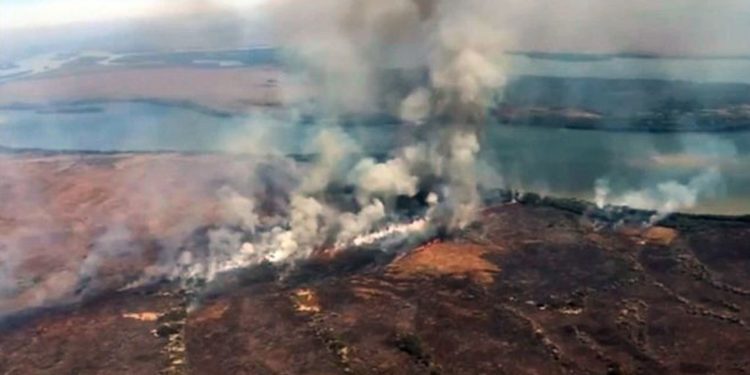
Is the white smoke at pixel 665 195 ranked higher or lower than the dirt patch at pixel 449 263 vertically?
higher

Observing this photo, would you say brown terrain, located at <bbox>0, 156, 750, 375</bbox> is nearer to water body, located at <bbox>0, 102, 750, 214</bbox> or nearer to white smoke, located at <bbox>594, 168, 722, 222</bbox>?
white smoke, located at <bbox>594, 168, 722, 222</bbox>

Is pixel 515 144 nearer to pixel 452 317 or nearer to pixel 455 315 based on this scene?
pixel 455 315

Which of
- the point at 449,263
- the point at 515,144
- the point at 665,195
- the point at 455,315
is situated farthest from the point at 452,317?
the point at 515,144

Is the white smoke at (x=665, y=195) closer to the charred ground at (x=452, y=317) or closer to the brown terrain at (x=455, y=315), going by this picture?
the brown terrain at (x=455, y=315)

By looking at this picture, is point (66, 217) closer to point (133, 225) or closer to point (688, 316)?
point (133, 225)

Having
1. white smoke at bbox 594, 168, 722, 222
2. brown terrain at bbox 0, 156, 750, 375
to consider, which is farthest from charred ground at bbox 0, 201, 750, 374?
white smoke at bbox 594, 168, 722, 222

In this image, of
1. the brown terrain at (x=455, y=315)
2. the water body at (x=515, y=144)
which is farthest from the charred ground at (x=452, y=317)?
the water body at (x=515, y=144)
